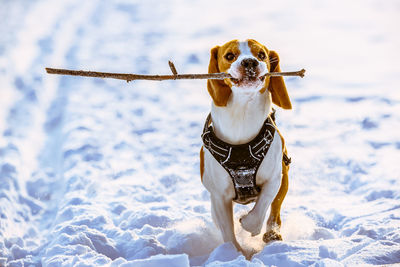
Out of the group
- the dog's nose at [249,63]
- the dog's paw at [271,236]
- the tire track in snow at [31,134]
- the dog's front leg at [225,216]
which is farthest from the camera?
the tire track in snow at [31,134]

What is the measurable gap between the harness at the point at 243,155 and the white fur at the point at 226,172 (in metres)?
0.03

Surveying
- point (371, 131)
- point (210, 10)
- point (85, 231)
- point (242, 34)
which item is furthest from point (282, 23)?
point (85, 231)

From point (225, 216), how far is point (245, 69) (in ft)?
3.17

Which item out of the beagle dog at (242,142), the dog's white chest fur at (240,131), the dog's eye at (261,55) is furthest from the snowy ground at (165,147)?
the dog's eye at (261,55)

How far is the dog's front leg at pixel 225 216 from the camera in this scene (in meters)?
3.19

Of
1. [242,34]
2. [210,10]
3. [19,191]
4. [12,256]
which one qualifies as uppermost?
[210,10]

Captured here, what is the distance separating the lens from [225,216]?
10.5 ft

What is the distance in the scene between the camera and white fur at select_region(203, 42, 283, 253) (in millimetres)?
2994

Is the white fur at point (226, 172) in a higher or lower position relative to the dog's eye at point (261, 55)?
lower

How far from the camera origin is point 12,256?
11.2ft

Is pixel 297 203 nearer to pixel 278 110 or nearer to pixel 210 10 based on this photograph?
pixel 278 110

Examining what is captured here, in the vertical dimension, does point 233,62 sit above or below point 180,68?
below

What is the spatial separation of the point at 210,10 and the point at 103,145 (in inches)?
368

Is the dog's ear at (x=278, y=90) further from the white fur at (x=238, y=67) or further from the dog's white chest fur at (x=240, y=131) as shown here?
the white fur at (x=238, y=67)
